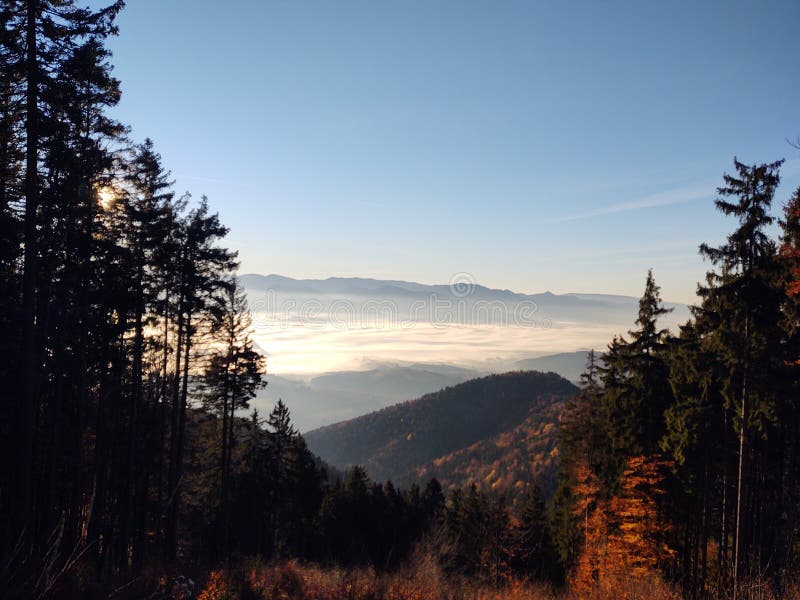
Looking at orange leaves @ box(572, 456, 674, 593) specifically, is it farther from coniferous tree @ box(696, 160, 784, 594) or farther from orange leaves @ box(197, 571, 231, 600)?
orange leaves @ box(197, 571, 231, 600)

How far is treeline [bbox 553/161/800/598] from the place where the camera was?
713 inches

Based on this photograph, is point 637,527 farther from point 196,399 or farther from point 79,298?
point 79,298

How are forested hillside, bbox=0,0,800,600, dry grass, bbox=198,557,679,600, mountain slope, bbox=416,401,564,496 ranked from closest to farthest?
dry grass, bbox=198,557,679,600
forested hillside, bbox=0,0,800,600
mountain slope, bbox=416,401,564,496

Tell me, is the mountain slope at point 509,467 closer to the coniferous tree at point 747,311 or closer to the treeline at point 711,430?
the treeline at point 711,430

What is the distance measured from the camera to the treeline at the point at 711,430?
18.1m

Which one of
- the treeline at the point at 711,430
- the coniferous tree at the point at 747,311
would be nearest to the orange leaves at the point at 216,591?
the treeline at the point at 711,430

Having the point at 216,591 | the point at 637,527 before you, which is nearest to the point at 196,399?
the point at 216,591

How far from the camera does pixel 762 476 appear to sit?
24.1 m

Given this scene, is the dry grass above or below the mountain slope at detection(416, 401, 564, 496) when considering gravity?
above

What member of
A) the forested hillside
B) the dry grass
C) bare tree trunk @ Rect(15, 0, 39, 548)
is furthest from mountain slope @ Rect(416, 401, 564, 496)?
bare tree trunk @ Rect(15, 0, 39, 548)

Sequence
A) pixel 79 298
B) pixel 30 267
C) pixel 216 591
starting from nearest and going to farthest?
pixel 216 591, pixel 30 267, pixel 79 298

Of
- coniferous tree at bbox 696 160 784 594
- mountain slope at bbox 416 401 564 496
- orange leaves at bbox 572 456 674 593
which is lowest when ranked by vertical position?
mountain slope at bbox 416 401 564 496

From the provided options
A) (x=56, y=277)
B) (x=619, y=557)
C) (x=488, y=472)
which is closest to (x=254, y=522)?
(x=619, y=557)

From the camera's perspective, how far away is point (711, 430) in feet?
72.1
